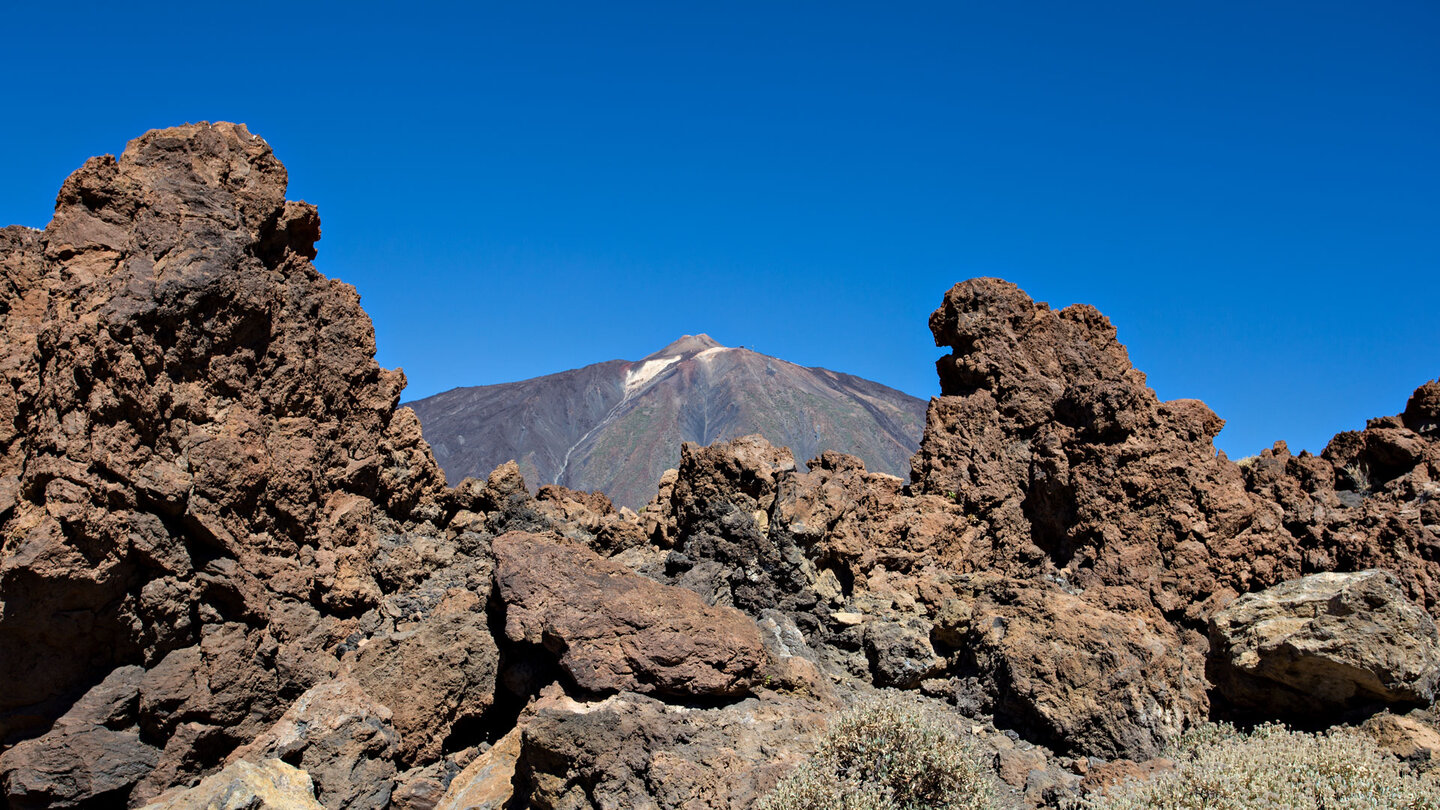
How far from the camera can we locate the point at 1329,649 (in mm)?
6137

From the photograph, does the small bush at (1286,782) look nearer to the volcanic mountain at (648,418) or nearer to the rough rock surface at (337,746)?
the rough rock surface at (337,746)

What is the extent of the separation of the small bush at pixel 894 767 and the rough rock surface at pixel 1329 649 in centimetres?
216

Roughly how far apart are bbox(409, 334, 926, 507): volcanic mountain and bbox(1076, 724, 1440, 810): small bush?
4825cm

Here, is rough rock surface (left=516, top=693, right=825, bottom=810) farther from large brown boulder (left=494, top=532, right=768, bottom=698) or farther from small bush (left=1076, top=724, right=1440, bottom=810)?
small bush (left=1076, top=724, right=1440, bottom=810)

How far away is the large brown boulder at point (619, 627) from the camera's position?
6.07 meters

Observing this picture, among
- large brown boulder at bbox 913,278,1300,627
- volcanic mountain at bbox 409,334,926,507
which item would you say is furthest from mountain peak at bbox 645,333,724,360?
large brown boulder at bbox 913,278,1300,627

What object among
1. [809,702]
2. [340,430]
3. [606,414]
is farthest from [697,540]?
[606,414]

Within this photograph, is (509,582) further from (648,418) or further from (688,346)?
(688,346)

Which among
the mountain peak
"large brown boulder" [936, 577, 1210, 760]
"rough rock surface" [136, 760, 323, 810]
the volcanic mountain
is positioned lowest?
"rough rock surface" [136, 760, 323, 810]

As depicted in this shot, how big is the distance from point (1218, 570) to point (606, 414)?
69.1m

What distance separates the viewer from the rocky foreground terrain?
5699mm

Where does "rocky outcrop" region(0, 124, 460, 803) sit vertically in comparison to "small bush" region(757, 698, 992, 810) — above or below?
above

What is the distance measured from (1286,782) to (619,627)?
4087 mm

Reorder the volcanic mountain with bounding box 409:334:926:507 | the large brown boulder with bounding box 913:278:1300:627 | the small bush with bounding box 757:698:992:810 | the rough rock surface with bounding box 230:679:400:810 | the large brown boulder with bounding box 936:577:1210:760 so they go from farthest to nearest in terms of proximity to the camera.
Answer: the volcanic mountain with bounding box 409:334:926:507
the large brown boulder with bounding box 913:278:1300:627
the large brown boulder with bounding box 936:577:1210:760
the rough rock surface with bounding box 230:679:400:810
the small bush with bounding box 757:698:992:810
